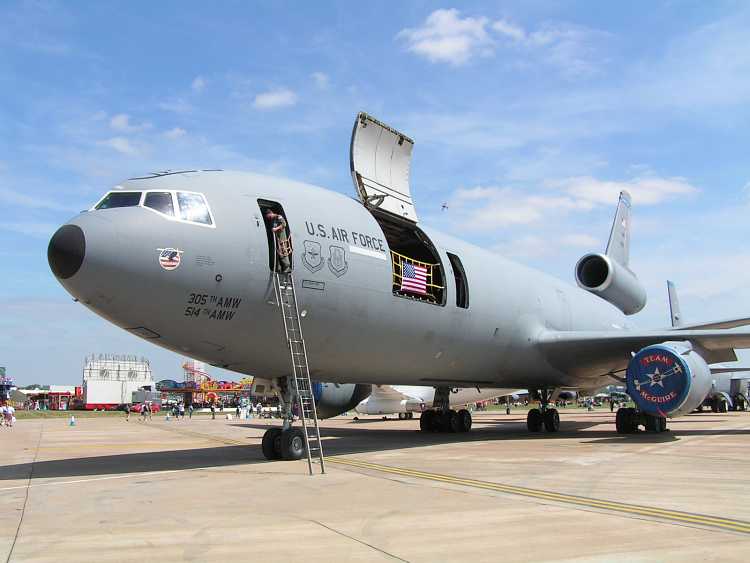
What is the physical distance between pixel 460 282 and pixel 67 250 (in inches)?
352

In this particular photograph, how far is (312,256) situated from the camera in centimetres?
1177

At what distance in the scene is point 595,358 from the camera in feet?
65.4

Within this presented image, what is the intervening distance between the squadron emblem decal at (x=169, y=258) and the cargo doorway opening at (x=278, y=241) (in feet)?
5.27

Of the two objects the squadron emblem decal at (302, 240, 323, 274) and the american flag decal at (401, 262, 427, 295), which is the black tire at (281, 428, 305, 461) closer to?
the squadron emblem decal at (302, 240, 323, 274)

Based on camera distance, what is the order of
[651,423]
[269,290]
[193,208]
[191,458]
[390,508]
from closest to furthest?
1. [390,508]
2. [193,208]
3. [269,290]
4. [191,458]
5. [651,423]

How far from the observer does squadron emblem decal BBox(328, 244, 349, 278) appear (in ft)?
39.7

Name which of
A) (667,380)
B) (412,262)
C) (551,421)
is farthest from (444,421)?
(412,262)

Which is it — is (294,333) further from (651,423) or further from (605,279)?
(605,279)

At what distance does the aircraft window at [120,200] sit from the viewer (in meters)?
10.4

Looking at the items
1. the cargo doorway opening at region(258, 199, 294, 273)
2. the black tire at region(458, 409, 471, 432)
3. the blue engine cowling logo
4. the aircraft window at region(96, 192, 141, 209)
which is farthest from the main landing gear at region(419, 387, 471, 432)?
the aircraft window at region(96, 192, 141, 209)

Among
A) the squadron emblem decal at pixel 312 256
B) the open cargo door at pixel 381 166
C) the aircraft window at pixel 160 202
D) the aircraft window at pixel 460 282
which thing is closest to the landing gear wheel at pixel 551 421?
the aircraft window at pixel 460 282

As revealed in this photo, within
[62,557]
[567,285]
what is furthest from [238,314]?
[567,285]

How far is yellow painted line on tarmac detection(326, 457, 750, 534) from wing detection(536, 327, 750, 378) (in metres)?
9.57

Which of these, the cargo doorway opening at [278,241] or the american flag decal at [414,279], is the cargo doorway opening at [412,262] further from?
the cargo doorway opening at [278,241]
